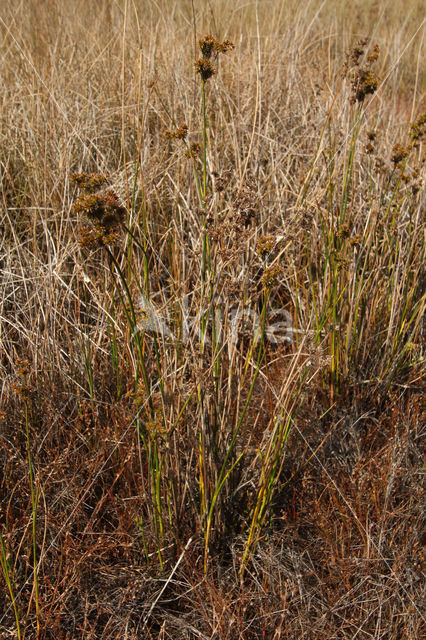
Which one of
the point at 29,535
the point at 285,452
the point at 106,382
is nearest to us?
the point at 29,535

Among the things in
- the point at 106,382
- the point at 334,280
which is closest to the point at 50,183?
the point at 106,382

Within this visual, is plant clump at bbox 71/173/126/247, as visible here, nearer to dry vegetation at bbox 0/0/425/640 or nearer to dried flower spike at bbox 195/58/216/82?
dry vegetation at bbox 0/0/425/640

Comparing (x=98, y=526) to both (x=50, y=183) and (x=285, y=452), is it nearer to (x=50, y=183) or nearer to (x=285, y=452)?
(x=285, y=452)

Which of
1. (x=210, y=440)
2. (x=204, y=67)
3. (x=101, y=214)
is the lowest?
(x=210, y=440)

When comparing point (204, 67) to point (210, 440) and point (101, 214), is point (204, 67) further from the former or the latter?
point (210, 440)

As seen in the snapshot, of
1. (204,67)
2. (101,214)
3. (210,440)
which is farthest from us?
(210,440)

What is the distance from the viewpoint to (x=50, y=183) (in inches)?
97.3

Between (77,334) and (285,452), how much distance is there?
0.91 meters

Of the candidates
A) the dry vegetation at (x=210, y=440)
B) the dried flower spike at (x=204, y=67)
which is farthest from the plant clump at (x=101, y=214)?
the dried flower spike at (x=204, y=67)

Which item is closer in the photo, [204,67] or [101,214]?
[101,214]

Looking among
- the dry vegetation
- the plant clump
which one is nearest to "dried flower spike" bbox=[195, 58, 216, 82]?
the dry vegetation

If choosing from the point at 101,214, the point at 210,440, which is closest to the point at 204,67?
the point at 101,214

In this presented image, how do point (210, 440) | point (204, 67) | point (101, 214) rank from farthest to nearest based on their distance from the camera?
1. point (210, 440)
2. point (204, 67)
3. point (101, 214)

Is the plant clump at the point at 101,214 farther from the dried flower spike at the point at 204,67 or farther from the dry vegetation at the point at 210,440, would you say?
the dried flower spike at the point at 204,67
